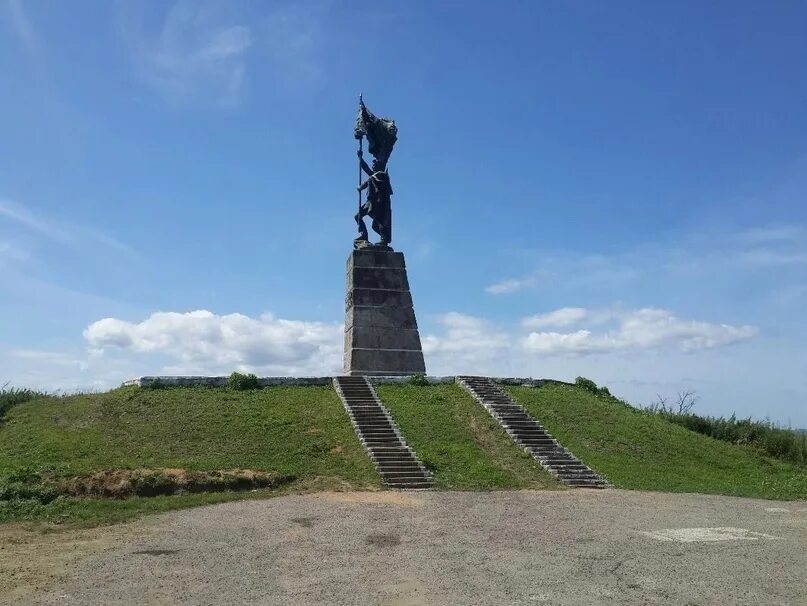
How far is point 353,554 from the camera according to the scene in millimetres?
9531

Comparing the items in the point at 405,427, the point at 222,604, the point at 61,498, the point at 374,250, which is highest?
the point at 374,250

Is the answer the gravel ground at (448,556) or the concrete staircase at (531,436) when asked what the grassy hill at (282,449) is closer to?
the concrete staircase at (531,436)

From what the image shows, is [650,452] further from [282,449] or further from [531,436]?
[282,449]

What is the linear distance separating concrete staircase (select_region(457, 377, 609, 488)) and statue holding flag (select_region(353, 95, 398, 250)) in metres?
7.21

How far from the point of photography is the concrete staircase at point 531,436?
1702 centimetres

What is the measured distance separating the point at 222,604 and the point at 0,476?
9.39 meters

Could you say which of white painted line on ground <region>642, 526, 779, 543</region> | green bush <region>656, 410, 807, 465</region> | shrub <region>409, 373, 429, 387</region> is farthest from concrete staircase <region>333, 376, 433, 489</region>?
green bush <region>656, 410, 807, 465</region>

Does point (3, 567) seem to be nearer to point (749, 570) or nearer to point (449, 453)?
point (749, 570)

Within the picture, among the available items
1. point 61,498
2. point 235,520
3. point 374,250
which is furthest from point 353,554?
point 374,250

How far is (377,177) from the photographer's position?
28.4 m

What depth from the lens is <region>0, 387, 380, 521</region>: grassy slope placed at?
15250 mm

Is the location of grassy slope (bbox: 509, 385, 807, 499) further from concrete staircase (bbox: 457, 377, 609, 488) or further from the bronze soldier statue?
the bronze soldier statue

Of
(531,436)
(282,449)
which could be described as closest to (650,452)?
(531,436)

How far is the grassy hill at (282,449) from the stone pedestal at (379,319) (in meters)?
2.32
